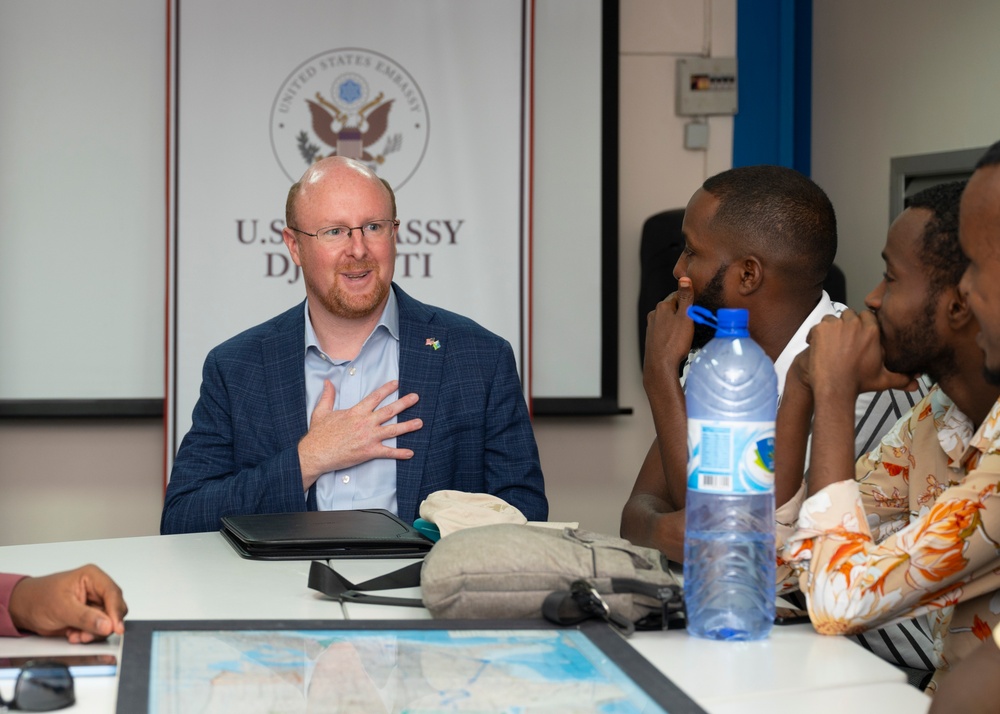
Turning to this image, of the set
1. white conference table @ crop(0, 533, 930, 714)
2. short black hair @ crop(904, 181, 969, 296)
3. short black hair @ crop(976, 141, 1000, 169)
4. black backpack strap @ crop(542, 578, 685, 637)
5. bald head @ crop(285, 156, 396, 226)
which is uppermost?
bald head @ crop(285, 156, 396, 226)

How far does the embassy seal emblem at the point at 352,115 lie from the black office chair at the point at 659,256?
87cm

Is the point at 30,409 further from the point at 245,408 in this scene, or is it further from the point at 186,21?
the point at 245,408

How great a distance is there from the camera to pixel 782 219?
2.12 metres

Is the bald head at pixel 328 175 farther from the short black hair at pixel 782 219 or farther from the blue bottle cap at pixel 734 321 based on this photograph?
the blue bottle cap at pixel 734 321

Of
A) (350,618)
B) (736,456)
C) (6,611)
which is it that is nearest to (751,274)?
(736,456)

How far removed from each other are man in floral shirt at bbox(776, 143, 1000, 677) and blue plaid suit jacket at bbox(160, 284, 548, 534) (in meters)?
0.89

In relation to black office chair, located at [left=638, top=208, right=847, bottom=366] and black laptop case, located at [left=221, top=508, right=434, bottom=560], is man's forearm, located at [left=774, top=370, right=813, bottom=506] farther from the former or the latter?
black office chair, located at [left=638, top=208, right=847, bottom=366]

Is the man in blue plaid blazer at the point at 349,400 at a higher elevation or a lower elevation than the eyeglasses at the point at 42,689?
higher

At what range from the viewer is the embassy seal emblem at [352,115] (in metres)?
3.89

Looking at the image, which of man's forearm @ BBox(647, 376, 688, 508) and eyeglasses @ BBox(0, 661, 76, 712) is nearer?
eyeglasses @ BBox(0, 661, 76, 712)

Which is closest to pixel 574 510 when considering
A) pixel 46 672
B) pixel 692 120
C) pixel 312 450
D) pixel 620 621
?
pixel 692 120

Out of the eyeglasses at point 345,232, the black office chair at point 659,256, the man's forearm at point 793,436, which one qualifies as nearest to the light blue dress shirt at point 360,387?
the eyeglasses at point 345,232

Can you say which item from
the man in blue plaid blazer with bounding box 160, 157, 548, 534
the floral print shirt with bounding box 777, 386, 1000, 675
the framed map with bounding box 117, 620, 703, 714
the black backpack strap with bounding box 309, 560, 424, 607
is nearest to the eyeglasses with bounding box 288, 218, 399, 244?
the man in blue plaid blazer with bounding box 160, 157, 548, 534

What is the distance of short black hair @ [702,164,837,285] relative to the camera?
211 cm
